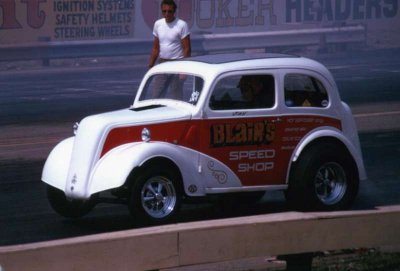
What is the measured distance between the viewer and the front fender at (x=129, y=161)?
8.56m

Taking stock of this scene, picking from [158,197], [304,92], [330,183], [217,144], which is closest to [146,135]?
[158,197]

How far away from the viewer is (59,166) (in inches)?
362

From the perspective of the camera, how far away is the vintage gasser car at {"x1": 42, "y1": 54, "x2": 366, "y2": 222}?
344 inches

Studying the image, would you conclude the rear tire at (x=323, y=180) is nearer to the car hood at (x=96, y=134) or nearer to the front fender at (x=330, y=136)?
the front fender at (x=330, y=136)

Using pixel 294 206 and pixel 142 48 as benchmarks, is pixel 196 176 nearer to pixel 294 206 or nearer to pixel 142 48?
pixel 294 206

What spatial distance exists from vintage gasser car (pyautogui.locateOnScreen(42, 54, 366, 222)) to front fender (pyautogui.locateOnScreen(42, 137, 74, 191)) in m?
0.01

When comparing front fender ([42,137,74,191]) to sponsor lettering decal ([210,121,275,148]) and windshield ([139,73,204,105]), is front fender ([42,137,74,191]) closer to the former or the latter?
windshield ([139,73,204,105])

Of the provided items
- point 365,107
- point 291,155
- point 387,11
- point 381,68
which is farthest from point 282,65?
point 387,11

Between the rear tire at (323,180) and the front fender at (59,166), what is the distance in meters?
2.00

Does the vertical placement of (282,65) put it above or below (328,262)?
above

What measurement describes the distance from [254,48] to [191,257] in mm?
23696

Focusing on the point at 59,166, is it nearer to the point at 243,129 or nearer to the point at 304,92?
the point at 243,129

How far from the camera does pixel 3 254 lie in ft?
19.8

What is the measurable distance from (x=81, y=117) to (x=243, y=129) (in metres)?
8.66
